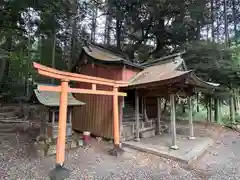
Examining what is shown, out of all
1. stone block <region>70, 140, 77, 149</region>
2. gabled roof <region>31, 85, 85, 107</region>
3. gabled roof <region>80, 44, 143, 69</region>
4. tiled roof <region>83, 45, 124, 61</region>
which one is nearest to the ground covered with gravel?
stone block <region>70, 140, 77, 149</region>

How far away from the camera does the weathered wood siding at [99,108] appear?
7.05 meters

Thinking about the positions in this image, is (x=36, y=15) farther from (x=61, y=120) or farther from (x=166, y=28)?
(x=166, y=28)

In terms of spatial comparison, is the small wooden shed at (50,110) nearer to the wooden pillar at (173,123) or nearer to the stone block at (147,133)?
the stone block at (147,133)

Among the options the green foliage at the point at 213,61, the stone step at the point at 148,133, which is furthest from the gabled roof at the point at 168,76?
the green foliage at the point at 213,61

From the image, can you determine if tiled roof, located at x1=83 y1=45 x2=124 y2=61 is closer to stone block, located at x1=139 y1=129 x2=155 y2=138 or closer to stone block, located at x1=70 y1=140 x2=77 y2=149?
stone block, located at x1=139 y1=129 x2=155 y2=138

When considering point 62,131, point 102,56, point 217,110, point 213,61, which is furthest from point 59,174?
point 217,110

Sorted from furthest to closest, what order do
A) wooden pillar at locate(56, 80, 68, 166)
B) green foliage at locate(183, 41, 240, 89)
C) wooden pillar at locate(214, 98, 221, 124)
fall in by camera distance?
1. wooden pillar at locate(214, 98, 221, 124)
2. green foliage at locate(183, 41, 240, 89)
3. wooden pillar at locate(56, 80, 68, 166)

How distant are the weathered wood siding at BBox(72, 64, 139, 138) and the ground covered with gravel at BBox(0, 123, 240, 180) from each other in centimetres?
117

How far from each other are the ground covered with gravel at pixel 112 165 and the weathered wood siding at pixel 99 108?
1171 mm

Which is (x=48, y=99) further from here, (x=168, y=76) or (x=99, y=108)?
(x=168, y=76)

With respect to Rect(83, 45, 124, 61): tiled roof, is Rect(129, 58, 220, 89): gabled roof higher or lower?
lower

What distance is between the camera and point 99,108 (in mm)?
7512

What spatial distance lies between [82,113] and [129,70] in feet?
9.98

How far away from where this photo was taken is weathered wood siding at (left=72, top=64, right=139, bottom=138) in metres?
7.05
